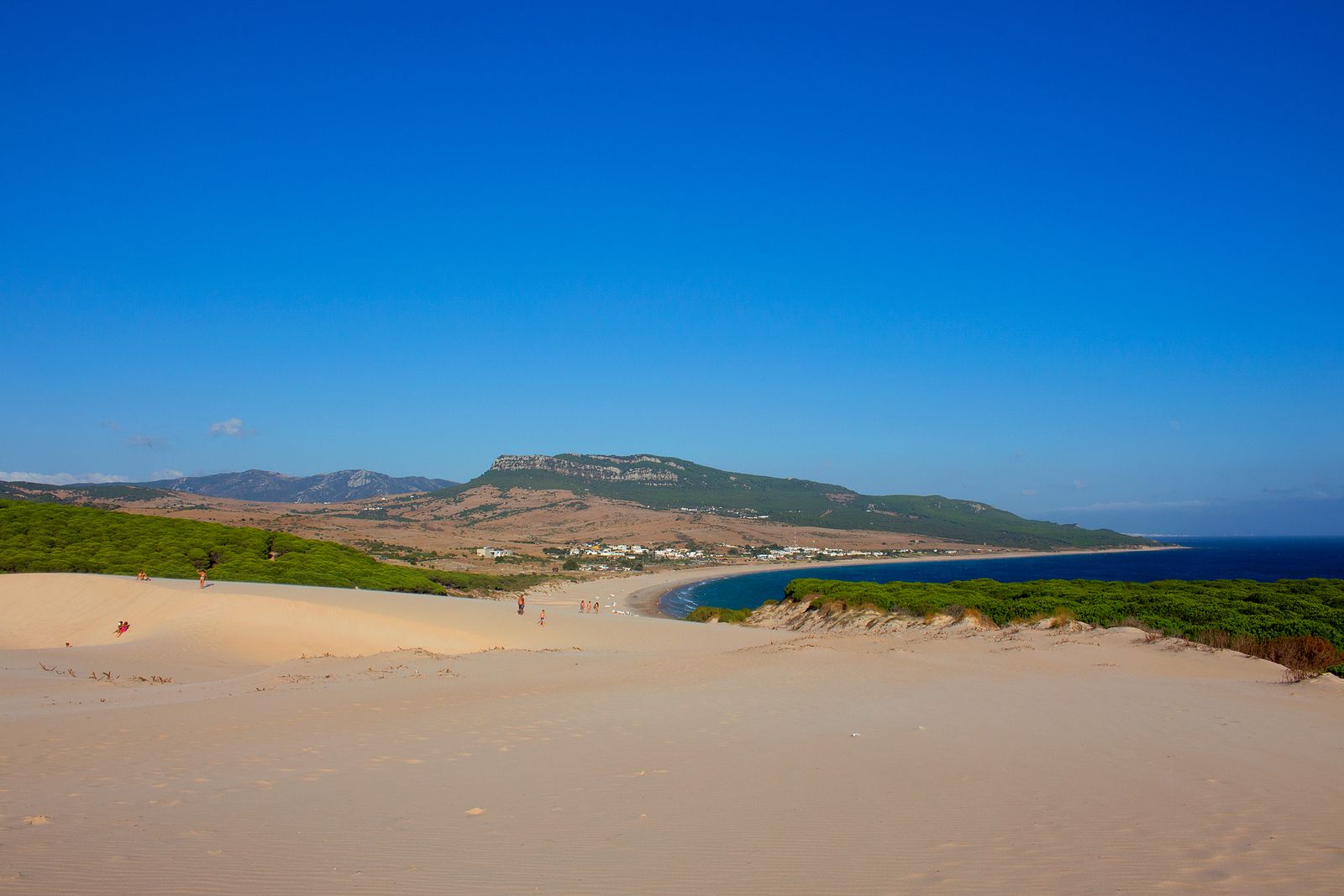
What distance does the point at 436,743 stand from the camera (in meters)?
10.7

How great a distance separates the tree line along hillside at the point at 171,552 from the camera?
131 feet

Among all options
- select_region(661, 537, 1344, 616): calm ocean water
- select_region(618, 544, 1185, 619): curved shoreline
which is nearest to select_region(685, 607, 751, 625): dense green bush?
select_region(618, 544, 1185, 619): curved shoreline

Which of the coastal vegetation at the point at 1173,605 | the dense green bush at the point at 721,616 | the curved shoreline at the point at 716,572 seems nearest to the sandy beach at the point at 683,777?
the coastal vegetation at the point at 1173,605

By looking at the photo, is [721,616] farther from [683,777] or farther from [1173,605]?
[683,777]

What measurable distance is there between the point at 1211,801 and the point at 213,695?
637 inches

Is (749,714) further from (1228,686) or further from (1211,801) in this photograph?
(1228,686)

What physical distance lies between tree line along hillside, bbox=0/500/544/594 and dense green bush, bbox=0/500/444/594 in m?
0.04

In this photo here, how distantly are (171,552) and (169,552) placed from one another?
0.08 meters

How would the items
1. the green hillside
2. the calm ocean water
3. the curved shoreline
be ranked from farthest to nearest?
the green hillside, the calm ocean water, the curved shoreline

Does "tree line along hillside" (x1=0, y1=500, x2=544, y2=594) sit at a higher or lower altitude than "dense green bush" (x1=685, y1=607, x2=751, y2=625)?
higher

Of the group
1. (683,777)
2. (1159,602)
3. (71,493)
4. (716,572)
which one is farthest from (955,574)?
(71,493)

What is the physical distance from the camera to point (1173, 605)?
2644 cm

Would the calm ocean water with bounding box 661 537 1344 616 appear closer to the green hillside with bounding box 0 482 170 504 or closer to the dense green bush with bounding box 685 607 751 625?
the dense green bush with bounding box 685 607 751 625

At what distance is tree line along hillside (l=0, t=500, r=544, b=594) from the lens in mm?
40031
